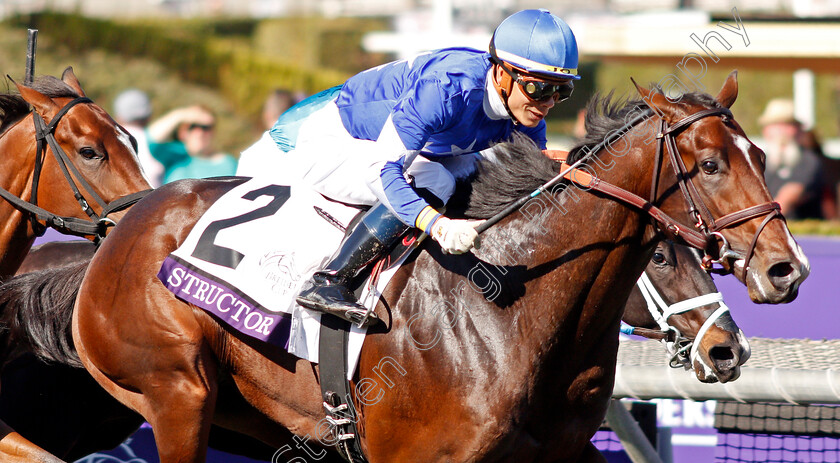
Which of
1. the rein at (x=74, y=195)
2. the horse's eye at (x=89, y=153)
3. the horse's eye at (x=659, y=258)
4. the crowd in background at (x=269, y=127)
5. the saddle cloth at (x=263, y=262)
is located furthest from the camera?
the crowd in background at (x=269, y=127)

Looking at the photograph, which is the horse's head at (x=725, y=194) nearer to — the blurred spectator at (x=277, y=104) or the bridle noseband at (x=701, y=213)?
the bridle noseband at (x=701, y=213)

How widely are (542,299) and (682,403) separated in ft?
7.16

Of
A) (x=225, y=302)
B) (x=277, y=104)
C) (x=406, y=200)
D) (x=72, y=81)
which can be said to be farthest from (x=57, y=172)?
(x=277, y=104)

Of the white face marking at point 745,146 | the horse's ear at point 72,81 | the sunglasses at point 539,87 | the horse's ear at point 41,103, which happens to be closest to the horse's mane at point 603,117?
the sunglasses at point 539,87

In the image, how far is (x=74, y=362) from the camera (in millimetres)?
3805

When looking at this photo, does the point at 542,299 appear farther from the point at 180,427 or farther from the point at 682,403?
the point at 682,403

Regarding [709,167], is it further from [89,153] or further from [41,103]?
[41,103]

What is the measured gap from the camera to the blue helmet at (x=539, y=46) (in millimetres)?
2914

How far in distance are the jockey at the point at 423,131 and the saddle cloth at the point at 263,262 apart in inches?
3.1

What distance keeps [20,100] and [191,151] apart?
2.86 meters

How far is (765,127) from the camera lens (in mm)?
8141

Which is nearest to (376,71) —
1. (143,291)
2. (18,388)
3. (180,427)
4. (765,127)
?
(143,291)

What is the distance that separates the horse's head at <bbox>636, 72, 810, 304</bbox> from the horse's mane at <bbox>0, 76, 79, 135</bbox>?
271cm

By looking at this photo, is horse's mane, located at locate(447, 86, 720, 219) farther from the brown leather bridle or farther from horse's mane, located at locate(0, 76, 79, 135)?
horse's mane, located at locate(0, 76, 79, 135)
